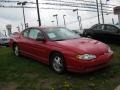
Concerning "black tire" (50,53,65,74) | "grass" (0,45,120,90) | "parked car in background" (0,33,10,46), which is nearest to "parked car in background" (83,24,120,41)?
"grass" (0,45,120,90)

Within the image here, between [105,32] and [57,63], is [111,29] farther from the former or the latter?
[57,63]

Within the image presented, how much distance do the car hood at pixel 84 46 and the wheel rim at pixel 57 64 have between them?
0.48 meters

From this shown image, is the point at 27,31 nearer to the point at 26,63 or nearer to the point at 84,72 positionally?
the point at 26,63

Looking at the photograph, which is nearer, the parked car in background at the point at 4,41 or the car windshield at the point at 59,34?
the car windshield at the point at 59,34

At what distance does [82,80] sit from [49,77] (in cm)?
109

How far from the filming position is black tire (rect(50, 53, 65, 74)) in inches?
401

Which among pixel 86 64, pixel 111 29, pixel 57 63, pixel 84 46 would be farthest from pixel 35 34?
pixel 111 29

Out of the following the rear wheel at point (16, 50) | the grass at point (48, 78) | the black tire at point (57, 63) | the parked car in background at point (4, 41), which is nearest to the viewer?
the grass at point (48, 78)

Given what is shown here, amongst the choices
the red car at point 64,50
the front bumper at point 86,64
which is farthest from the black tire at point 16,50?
the front bumper at point 86,64

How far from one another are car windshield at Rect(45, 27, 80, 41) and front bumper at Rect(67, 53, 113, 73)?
56.8 inches

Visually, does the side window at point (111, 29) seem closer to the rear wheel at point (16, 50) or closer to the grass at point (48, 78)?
the grass at point (48, 78)

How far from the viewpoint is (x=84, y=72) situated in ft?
32.2

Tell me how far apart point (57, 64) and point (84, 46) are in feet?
3.54

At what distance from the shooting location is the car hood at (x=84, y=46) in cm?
985
